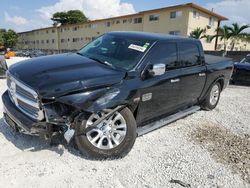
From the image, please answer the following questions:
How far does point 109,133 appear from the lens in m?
3.34

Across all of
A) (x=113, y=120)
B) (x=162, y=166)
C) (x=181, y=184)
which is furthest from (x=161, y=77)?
(x=181, y=184)

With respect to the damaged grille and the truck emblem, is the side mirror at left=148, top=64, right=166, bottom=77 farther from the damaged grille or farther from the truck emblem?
the damaged grille

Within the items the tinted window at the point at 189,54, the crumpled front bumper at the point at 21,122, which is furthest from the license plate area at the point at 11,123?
the tinted window at the point at 189,54

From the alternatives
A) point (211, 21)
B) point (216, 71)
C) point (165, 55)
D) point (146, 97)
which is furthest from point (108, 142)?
point (211, 21)

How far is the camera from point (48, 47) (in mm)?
58219

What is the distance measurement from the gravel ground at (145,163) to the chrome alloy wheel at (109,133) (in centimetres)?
26

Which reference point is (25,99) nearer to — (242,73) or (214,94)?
(214,94)

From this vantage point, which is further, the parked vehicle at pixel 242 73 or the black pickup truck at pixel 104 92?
the parked vehicle at pixel 242 73

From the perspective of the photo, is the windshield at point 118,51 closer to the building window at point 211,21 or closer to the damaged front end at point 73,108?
the damaged front end at point 73,108

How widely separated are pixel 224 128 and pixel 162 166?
2.33 metres

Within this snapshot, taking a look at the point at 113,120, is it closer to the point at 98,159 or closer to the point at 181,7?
the point at 98,159

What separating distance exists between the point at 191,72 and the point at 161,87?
1.13 m

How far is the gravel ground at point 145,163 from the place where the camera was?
2871 millimetres

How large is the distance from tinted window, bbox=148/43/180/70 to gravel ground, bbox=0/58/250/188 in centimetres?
131
